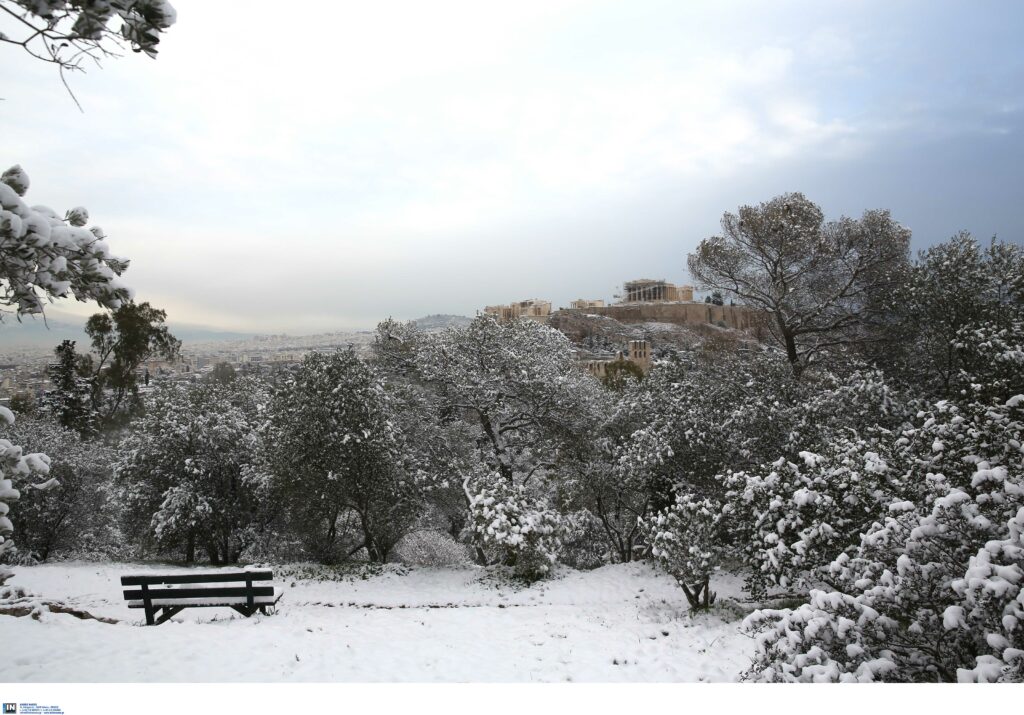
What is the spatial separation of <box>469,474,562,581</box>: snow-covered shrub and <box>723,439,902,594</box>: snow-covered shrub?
3.07m

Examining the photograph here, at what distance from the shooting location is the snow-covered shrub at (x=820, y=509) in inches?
124

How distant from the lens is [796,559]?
10.5ft

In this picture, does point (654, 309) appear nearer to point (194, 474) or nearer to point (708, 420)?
point (708, 420)

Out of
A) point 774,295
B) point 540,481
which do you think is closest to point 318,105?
point 774,295

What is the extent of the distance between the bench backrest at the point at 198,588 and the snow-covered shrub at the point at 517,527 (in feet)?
8.54

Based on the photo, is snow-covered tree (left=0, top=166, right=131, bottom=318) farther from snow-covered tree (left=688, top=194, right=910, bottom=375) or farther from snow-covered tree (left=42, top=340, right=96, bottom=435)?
snow-covered tree (left=688, top=194, right=910, bottom=375)

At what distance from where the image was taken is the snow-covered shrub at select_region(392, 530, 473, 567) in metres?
8.61

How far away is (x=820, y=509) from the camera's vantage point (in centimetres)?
324

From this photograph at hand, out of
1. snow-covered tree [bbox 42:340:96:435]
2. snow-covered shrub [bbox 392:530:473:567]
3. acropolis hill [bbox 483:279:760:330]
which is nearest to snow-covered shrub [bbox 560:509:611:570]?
snow-covered shrub [bbox 392:530:473:567]

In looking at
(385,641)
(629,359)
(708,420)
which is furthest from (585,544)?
(385,641)

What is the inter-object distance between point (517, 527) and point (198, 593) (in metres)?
3.18

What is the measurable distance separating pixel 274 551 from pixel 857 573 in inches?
319

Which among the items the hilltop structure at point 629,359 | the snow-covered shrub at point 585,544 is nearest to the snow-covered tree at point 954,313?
the hilltop structure at point 629,359
